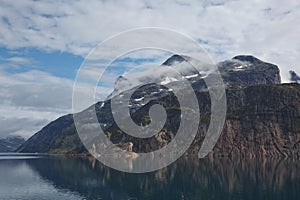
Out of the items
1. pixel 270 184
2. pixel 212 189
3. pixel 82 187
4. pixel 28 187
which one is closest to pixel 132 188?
pixel 82 187

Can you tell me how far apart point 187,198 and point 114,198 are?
26348 millimetres

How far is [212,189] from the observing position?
15738 centimetres

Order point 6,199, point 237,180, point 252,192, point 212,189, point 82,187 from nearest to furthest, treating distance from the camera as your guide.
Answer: point 6,199
point 252,192
point 212,189
point 82,187
point 237,180

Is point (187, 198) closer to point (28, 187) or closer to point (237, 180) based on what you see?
point (237, 180)

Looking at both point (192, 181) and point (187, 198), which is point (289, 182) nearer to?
point (192, 181)

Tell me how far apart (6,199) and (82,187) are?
135ft

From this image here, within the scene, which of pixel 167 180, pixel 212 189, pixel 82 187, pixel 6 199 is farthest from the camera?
pixel 167 180

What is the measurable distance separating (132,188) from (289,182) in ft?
231

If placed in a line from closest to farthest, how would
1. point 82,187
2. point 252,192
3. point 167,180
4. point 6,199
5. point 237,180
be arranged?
1. point 6,199
2. point 252,192
3. point 82,187
4. point 237,180
5. point 167,180

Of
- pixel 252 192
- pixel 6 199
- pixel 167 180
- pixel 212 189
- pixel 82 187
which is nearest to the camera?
pixel 6 199

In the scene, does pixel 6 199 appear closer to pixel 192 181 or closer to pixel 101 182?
pixel 101 182

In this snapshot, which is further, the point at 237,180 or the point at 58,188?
the point at 237,180

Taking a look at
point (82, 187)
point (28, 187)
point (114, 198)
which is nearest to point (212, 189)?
point (114, 198)

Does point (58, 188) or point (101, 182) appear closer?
point (58, 188)
